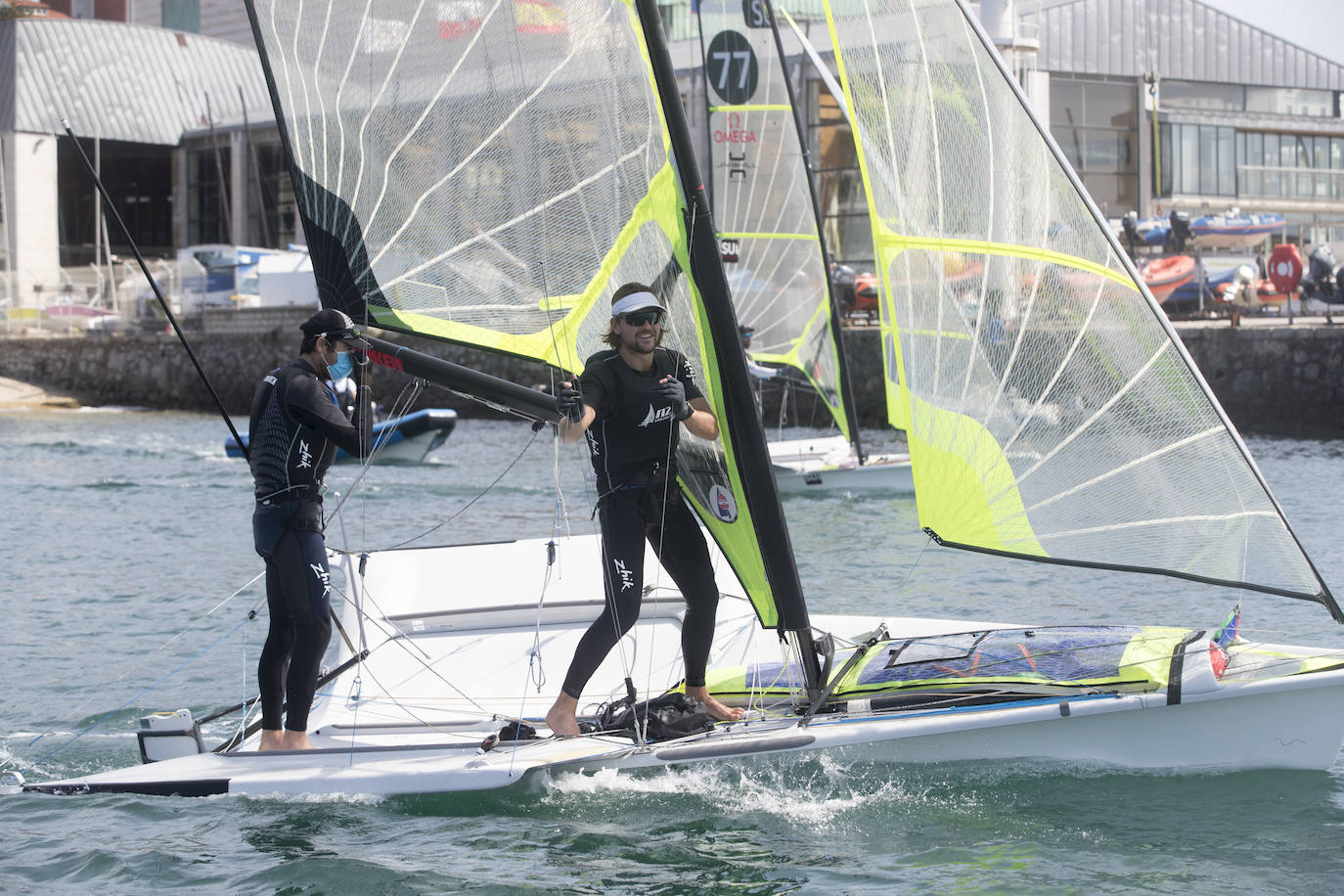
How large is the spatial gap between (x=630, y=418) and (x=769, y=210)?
34.8ft

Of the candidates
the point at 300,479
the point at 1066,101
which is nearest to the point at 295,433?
the point at 300,479

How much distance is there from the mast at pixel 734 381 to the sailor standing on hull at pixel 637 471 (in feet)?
0.62

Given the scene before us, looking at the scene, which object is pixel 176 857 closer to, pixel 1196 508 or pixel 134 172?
pixel 1196 508

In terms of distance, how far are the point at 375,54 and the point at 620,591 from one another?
2208 millimetres

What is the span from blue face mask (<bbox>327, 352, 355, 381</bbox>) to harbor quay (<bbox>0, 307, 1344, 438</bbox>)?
29.4 feet

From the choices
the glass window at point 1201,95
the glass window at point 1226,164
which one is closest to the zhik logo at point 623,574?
the glass window at point 1226,164

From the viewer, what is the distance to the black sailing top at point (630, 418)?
484 cm

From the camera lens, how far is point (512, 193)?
203 inches

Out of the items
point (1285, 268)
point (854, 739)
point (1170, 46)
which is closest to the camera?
point (854, 739)

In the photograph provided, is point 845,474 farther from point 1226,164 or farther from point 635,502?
point 1226,164

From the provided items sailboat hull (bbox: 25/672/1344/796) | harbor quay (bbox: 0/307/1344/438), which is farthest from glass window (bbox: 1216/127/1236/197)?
sailboat hull (bbox: 25/672/1344/796)

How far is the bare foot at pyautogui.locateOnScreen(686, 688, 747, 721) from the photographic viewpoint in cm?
511

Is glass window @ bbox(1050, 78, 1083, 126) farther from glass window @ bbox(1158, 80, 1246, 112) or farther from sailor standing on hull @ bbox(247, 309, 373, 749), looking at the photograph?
sailor standing on hull @ bbox(247, 309, 373, 749)

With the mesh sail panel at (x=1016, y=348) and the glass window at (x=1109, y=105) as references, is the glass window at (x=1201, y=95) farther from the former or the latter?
the mesh sail panel at (x=1016, y=348)
